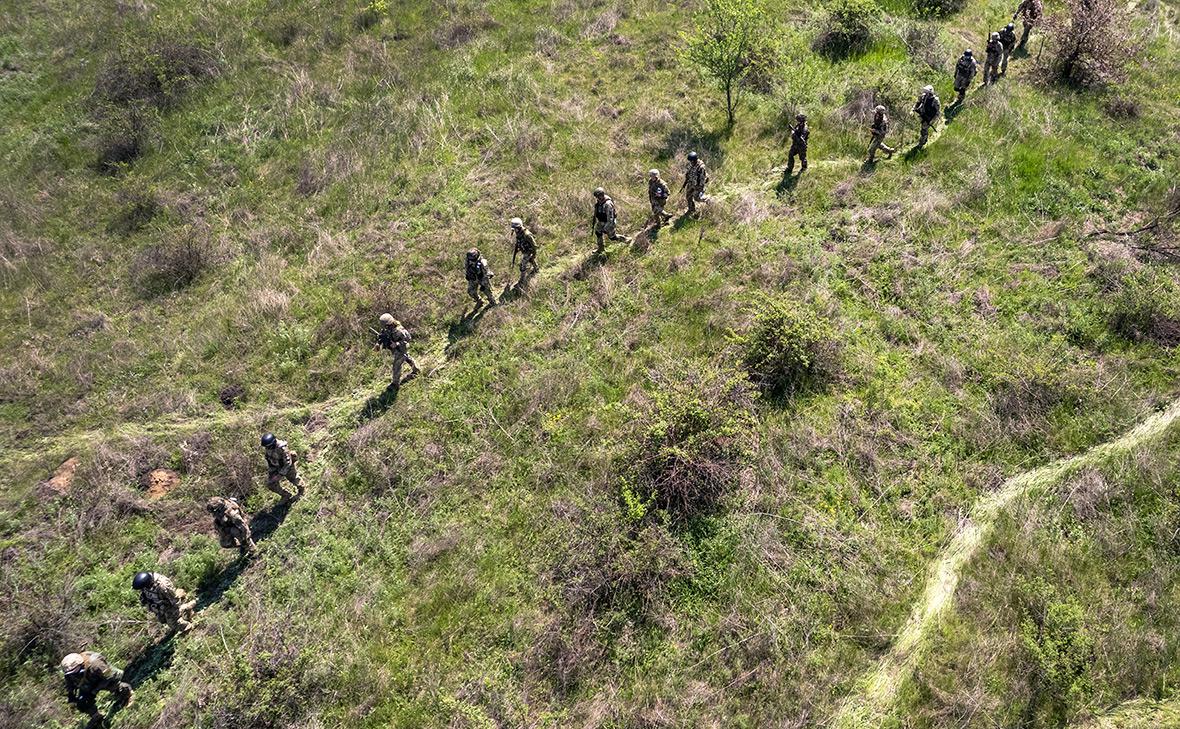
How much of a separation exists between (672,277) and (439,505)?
24.2 ft

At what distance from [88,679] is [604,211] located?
12879 mm

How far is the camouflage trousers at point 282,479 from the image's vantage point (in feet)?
38.1

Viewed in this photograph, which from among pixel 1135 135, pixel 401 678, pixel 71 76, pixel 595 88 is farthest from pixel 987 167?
pixel 71 76

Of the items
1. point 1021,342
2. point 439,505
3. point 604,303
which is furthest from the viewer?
point 604,303

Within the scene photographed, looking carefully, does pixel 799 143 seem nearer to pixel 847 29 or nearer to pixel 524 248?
pixel 847 29

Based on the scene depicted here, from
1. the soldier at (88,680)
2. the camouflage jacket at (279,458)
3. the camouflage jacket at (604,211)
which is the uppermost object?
the camouflage jacket at (604,211)

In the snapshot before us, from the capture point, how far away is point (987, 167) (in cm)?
1595

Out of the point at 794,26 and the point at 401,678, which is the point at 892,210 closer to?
the point at 794,26

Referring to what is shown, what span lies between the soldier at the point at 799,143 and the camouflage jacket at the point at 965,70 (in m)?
5.35

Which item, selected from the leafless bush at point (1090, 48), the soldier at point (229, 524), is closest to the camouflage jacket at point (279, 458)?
the soldier at point (229, 524)

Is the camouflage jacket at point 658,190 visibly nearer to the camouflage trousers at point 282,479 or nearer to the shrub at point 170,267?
the camouflage trousers at point 282,479

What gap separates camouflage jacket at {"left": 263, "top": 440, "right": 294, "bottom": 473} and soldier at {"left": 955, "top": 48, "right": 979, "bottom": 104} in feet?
65.2

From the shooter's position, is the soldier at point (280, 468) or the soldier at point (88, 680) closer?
the soldier at point (88, 680)

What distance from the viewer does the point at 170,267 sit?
1623cm
